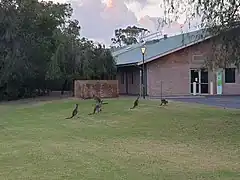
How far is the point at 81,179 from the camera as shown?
7754 millimetres

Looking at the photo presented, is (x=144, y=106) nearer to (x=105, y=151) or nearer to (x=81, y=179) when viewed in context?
(x=105, y=151)

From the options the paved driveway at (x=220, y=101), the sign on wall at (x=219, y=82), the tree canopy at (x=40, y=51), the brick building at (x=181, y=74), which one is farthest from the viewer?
the sign on wall at (x=219, y=82)

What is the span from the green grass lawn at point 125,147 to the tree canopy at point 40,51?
15155 mm

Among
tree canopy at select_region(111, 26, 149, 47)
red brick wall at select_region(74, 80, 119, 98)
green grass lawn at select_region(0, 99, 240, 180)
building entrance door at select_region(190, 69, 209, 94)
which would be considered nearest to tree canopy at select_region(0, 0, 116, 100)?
red brick wall at select_region(74, 80, 119, 98)

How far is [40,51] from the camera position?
35.5 meters

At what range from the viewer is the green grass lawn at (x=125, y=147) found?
8.30 metres

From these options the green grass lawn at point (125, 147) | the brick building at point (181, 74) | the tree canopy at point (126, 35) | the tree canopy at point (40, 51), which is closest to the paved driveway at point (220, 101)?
the green grass lawn at point (125, 147)

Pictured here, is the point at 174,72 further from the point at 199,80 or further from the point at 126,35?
the point at 126,35

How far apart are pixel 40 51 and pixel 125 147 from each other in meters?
25.1

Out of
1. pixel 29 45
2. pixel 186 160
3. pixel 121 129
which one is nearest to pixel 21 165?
pixel 186 160

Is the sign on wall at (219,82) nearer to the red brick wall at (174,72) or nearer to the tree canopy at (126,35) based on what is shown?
the red brick wall at (174,72)

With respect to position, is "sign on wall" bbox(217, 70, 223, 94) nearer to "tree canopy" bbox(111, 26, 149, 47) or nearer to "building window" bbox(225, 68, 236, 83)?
"building window" bbox(225, 68, 236, 83)

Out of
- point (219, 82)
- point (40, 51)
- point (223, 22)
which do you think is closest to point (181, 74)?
point (219, 82)

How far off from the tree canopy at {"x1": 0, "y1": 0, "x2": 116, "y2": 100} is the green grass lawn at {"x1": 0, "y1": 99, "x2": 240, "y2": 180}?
49.7ft
